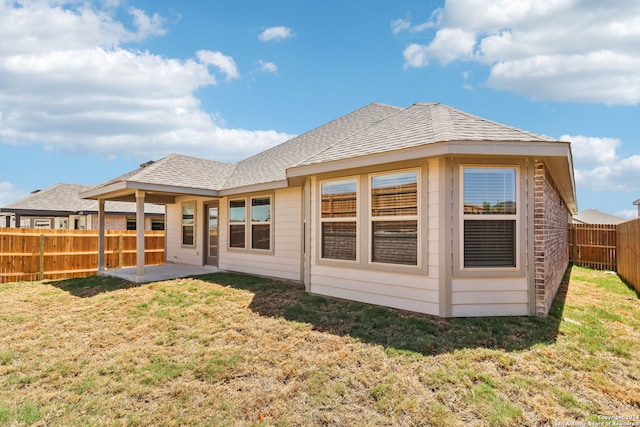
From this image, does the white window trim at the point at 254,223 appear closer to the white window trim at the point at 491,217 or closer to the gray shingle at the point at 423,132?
the gray shingle at the point at 423,132

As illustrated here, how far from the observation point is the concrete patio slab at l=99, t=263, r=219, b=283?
985 cm

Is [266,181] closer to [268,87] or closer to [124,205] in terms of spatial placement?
[268,87]

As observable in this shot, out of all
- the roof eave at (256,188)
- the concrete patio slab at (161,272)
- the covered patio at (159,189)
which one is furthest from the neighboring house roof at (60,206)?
the roof eave at (256,188)

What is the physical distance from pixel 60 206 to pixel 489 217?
24.3 metres

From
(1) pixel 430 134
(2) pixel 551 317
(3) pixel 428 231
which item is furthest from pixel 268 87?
(2) pixel 551 317

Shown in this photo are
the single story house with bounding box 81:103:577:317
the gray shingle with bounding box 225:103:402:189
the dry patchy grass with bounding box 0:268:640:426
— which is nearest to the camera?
the dry patchy grass with bounding box 0:268:640:426

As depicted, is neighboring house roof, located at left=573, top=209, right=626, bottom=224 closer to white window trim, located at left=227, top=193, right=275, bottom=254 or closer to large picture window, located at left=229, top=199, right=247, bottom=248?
white window trim, located at left=227, top=193, right=275, bottom=254

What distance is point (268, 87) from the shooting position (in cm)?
1206

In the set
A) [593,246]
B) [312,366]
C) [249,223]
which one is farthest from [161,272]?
[593,246]

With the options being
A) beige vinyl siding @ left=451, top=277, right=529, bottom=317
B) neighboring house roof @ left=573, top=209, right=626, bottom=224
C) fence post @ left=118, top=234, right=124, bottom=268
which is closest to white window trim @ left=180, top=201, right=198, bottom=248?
fence post @ left=118, top=234, right=124, bottom=268

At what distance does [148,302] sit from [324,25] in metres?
10.1

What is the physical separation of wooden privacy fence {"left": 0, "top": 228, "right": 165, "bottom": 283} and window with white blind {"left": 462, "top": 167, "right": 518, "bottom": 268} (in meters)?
Result: 12.4

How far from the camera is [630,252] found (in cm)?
949

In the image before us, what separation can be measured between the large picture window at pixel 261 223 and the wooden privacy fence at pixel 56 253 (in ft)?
19.7
